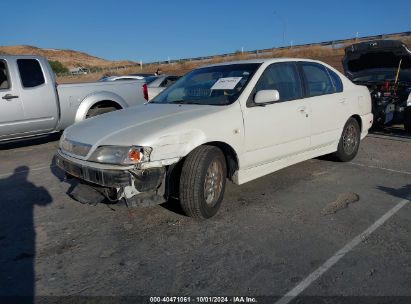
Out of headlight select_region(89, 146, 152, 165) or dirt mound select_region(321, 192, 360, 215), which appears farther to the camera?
dirt mound select_region(321, 192, 360, 215)

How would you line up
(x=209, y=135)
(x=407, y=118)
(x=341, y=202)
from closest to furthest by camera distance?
1. (x=209, y=135)
2. (x=341, y=202)
3. (x=407, y=118)

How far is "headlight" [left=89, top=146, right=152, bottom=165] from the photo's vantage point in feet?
11.1

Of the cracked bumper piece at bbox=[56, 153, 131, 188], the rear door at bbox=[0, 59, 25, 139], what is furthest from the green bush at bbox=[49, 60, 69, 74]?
the cracked bumper piece at bbox=[56, 153, 131, 188]

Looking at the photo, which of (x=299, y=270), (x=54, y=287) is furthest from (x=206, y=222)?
(x=54, y=287)

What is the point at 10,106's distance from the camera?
707cm

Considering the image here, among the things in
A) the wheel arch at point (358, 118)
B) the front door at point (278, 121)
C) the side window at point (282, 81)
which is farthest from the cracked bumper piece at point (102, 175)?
the wheel arch at point (358, 118)

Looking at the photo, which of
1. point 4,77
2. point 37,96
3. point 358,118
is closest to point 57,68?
point 4,77

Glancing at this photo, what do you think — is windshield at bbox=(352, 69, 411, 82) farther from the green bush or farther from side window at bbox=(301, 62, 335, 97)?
the green bush

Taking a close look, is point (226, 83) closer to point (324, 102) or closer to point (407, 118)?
point (324, 102)

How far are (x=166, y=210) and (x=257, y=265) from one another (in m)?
1.42

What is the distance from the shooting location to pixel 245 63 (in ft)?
15.8

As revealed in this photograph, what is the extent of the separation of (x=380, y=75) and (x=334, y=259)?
6.92 m

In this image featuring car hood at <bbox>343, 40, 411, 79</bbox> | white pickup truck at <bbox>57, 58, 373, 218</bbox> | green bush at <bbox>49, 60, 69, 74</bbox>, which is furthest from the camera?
green bush at <bbox>49, 60, 69, 74</bbox>

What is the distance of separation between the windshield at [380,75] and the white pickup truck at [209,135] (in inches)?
143
